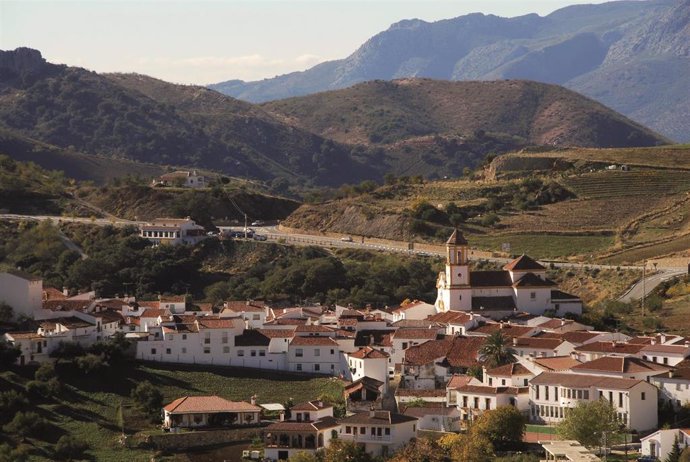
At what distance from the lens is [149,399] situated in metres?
53.9

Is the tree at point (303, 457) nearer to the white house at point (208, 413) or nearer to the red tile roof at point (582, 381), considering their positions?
the white house at point (208, 413)

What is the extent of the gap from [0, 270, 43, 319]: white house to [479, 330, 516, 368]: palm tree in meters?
17.9

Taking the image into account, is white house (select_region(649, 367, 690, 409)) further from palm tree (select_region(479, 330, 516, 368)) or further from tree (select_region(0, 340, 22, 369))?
tree (select_region(0, 340, 22, 369))

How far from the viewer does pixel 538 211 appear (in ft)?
328

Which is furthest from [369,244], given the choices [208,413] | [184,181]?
[208,413]

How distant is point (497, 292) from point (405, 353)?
1091 cm

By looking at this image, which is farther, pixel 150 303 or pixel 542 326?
pixel 150 303

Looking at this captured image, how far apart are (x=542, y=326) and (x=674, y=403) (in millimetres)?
12189

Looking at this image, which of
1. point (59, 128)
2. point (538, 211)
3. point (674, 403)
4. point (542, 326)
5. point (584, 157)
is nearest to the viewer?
point (674, 403)

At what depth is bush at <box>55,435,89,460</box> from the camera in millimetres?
48750

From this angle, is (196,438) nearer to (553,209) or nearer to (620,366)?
(620,366)

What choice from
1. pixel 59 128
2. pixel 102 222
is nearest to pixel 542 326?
pixel 102 222

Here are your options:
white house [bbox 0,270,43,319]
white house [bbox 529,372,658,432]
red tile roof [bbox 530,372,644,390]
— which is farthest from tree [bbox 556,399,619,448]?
white house [bbox 0,270,43,319]

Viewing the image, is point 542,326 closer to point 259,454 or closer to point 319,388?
point 319,388
